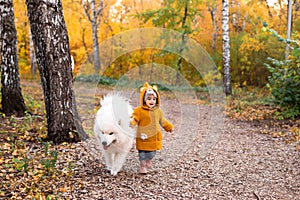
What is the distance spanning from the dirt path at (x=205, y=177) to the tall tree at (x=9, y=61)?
2.61 meters

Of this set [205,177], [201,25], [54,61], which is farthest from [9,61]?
[201,25]

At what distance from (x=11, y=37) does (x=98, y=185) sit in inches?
180

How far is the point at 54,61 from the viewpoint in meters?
5.46

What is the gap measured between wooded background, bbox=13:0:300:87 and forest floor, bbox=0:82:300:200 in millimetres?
6176

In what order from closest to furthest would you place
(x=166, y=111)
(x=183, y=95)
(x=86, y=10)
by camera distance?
(x=183, y=95) < (x=166, y=111) < (x=86, y=10)

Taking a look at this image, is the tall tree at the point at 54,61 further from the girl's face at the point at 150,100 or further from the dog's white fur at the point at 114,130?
the girl's face at the point at 150,100

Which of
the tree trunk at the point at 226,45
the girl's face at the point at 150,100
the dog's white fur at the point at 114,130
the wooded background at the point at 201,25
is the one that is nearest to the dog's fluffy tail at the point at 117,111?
the dog's white fur at the point at 114,130

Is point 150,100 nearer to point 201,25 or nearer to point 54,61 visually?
point 54,61

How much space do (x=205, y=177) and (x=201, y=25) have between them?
21704mm

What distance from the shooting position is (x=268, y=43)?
18.9 m

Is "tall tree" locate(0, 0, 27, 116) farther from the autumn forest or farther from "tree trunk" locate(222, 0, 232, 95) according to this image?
"tree trunk" locate(222, 0, 232, 95)

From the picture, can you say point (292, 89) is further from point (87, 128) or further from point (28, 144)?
point (28, 144)

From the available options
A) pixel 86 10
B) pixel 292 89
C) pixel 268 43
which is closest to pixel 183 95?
pixel 292 89

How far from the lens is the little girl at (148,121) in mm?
4461
